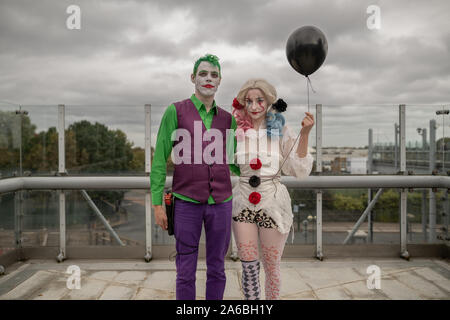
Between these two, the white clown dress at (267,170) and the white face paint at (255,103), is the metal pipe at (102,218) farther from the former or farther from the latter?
the white face paint at (255,103)

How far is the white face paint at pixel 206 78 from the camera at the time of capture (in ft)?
7.61

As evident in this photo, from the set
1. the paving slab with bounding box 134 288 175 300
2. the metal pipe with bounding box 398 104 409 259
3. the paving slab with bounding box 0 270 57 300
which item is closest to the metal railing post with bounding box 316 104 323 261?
the metal pipe with bounding box 398 104 409 259

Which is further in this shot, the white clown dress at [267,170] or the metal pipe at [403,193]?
the metal pipe at [403,193]

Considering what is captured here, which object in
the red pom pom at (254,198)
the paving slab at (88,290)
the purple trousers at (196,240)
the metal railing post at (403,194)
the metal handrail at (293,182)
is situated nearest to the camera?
the purple trousers at (196,240)

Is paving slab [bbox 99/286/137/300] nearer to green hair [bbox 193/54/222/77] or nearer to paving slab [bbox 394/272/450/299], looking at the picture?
green hair [bbox 193/54/222/77]

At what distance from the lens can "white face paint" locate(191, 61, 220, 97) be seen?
2.32 m

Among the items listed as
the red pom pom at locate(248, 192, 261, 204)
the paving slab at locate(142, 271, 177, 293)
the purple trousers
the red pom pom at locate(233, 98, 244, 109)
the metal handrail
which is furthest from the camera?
the metal handrail

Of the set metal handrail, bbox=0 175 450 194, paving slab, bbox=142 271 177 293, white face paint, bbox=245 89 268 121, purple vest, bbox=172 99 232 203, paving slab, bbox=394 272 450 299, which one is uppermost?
white face paint, bbox=245 89 268 121

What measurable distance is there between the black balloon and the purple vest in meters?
0.80

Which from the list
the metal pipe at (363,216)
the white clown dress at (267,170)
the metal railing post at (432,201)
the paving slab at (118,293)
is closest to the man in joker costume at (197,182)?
the white clown dress at (267,170)

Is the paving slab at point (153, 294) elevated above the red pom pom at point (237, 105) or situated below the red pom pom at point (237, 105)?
below
